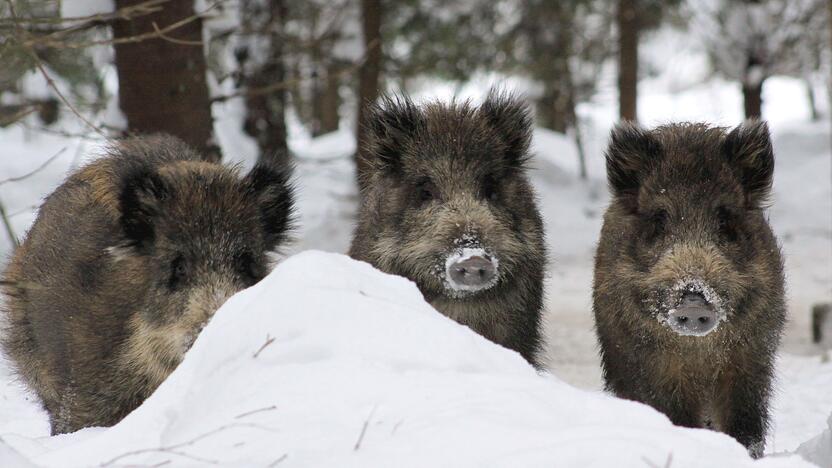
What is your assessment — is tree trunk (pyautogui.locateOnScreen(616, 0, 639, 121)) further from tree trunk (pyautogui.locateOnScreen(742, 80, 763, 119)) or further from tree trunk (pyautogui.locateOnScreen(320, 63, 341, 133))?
tree trunk (pyautogui.locateOnScreen(320, 63, 341, 133))

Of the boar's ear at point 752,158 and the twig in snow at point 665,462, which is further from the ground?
the boar's ear at point 752,158

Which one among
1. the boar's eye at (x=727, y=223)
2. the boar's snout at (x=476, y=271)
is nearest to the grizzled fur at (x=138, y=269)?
the boar's snout at (x=476, y=271)

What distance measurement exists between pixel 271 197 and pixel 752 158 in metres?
2.91

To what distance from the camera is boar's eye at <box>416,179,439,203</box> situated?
6.79 meters

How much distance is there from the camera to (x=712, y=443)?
357 cm

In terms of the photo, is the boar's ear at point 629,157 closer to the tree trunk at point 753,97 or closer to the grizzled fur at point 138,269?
the grizzled fur at point 138,269

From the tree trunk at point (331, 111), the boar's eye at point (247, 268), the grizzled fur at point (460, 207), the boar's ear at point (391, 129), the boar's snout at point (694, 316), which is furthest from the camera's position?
the tree trunk at point (331, 111)

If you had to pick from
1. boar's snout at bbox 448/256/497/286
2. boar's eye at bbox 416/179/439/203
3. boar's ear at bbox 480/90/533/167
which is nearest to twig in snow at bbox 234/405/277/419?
boar's snout at bbox 448/256/497/286

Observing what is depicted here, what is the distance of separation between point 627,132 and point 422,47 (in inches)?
571

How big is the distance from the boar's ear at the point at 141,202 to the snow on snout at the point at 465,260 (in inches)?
66.4

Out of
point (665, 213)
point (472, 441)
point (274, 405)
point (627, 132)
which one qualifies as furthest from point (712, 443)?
point (627, 132)

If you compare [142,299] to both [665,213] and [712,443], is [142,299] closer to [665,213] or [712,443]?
[665,213]

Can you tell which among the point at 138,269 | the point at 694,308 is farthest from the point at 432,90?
the point at 694,308

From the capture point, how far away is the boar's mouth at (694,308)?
5.27 meters
